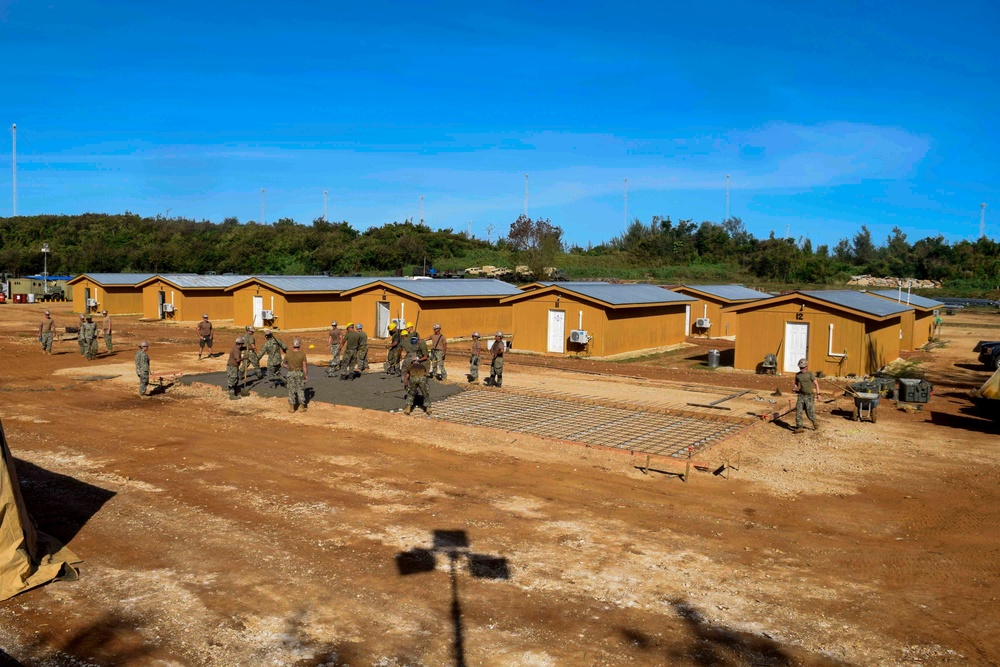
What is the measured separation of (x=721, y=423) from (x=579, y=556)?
9511mm

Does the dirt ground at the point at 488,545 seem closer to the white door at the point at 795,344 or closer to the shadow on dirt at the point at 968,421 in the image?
the shadow on dirt at the point at 968,421

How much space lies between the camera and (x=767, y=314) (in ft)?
90.6

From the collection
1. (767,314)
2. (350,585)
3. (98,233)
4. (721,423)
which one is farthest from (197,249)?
(350,585)

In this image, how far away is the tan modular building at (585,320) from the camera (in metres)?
31.8

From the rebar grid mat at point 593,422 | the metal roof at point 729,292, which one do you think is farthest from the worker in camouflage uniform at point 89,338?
the metal roof at point 729,292

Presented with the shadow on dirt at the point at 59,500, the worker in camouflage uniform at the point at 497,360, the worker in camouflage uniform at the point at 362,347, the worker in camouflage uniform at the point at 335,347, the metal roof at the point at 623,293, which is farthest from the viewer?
the metal roof at the point at 623,293

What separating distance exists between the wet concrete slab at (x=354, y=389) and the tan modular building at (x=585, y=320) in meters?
10.5

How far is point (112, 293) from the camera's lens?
175ft

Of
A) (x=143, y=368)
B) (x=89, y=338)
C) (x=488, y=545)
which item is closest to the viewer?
(x=488, y=545)

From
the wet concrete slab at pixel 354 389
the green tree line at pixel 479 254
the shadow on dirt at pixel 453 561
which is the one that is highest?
the green tree line at pixel 479 254

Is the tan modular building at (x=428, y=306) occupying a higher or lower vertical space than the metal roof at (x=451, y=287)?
lower

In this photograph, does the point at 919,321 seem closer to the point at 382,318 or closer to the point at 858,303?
the point at 858,303

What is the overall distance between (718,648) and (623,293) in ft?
93.0

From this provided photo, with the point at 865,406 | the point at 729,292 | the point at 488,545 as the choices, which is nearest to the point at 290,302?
the point at 729,292
